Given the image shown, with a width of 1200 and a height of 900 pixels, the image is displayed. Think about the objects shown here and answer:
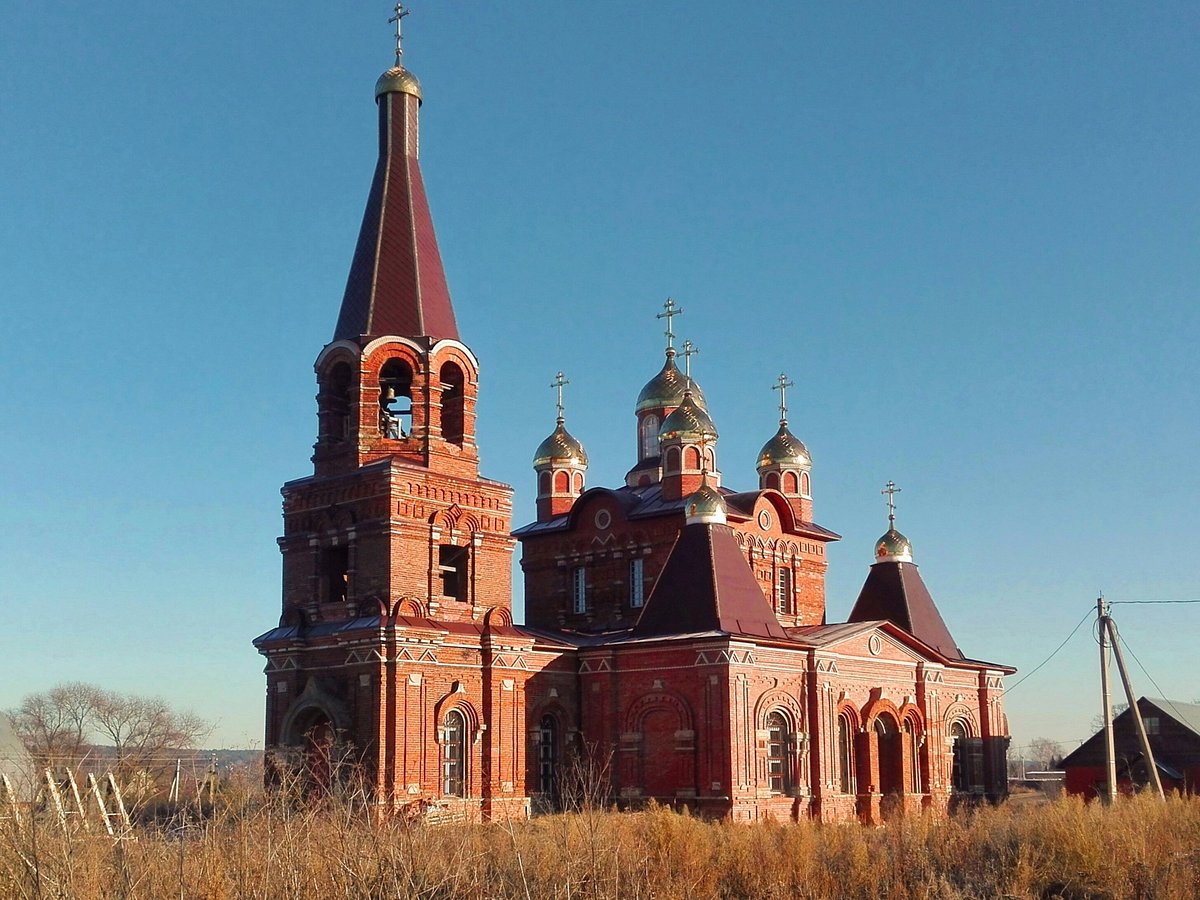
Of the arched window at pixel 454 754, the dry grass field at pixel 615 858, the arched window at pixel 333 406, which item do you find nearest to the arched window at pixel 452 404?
the arched window at pixel 333 406

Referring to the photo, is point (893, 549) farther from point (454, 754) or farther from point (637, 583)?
point (454, 754)

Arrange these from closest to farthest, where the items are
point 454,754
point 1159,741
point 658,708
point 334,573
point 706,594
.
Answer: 1. point 454,754
2. point 334,573
3. point 658,708
4. point 706,594
5. point 1159,741

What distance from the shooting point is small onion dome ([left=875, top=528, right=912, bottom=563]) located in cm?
3428

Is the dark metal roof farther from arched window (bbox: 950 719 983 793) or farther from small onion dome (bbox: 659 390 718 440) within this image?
arched window (bbox: 950 719 983 793)

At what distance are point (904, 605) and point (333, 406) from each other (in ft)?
48.9

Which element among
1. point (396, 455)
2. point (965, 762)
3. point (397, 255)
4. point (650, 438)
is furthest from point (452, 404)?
point (965, 762)

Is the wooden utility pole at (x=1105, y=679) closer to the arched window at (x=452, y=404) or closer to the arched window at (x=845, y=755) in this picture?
the arched window at (x=845, y=755)

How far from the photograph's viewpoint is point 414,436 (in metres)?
25.6

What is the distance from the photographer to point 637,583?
30219 mm

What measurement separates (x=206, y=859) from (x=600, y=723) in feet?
48.2

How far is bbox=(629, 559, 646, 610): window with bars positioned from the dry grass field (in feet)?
30.2

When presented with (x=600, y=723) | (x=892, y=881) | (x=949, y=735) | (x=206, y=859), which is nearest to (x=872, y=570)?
(x=949, y=735)

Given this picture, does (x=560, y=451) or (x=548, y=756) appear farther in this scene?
(x=560, y=451)

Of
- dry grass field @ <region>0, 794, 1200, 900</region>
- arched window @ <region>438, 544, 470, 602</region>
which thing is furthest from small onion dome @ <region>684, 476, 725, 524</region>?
dry grass field @ <region>0, 794, 1200, 900</region>
